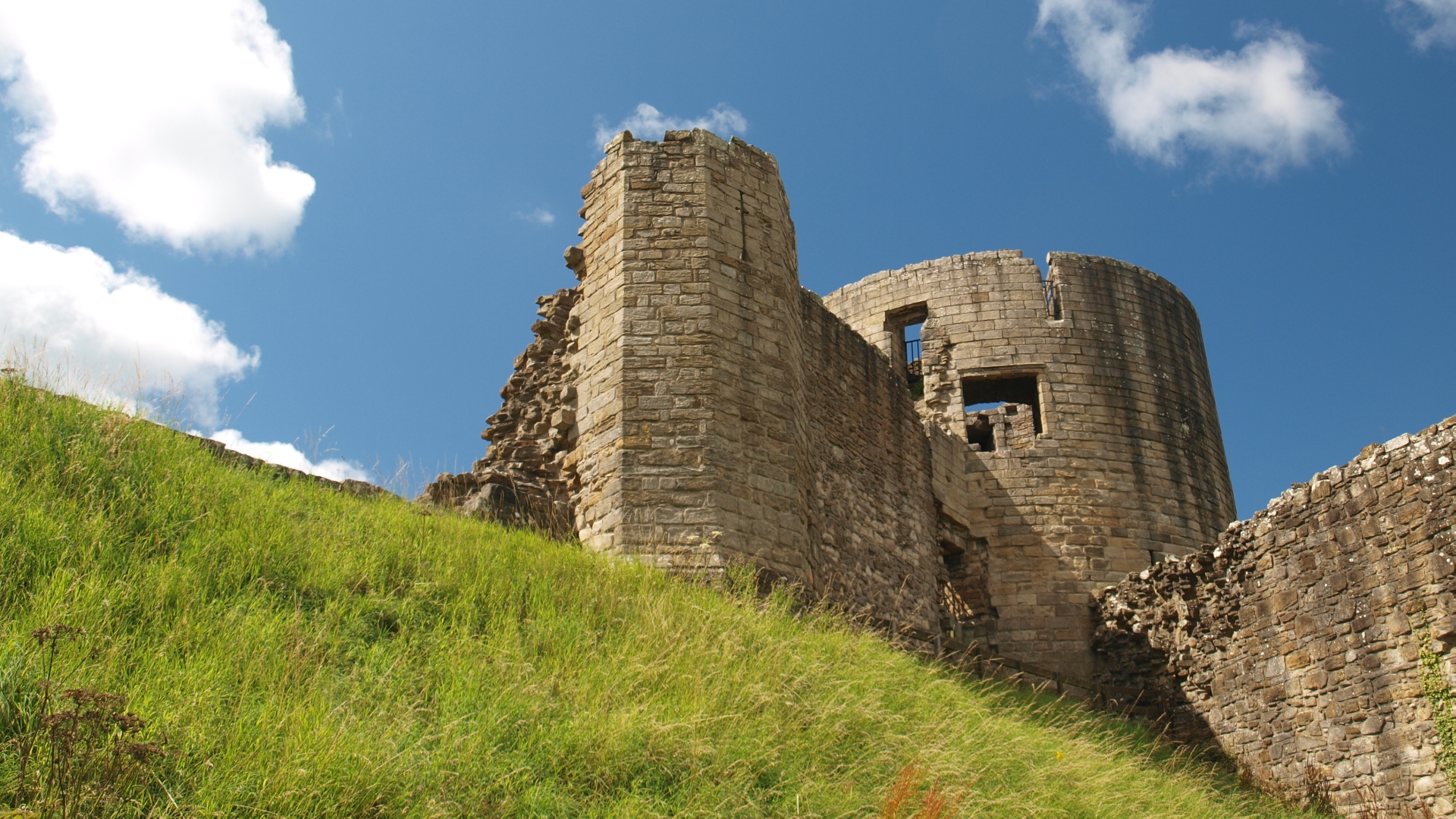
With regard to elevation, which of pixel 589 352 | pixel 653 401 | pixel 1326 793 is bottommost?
pixel 1326 793

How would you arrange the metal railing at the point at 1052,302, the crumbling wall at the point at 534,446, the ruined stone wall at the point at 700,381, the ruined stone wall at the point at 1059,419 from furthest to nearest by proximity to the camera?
1. the metal railing at the point at 1052,302
2. the ruined stone wall at the point at 1059,419
3. the crumbling wall at the point at 534,446
4. the ruined stone wall at the point at 700,381

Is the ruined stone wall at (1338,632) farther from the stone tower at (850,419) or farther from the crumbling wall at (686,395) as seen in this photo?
the crumbling wall at (686,395)

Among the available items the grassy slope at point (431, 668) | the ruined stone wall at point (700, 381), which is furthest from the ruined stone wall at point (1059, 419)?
the grassy slope at point (431, 668)

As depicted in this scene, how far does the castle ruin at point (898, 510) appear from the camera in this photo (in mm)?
8289

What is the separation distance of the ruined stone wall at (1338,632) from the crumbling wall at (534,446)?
6.20 m

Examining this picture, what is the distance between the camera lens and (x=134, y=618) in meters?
4.70

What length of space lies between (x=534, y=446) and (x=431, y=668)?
4.45 m

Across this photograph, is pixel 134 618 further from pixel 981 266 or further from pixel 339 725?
pixel 981 266

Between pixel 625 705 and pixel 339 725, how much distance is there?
4.36ft

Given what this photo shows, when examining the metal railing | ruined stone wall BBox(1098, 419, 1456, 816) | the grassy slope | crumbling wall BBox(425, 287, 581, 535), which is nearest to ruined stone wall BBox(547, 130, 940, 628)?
crumbling wall BBox(425, 287, 581, 535)

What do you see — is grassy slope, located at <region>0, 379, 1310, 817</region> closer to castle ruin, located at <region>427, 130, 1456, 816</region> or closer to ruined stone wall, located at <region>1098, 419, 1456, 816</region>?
castle ruin, located at <region>427, 130, 1456, 816</region>

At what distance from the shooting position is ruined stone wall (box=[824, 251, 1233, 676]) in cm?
1371

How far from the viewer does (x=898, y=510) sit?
12.1 meters

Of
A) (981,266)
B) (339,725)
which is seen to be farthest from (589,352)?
(981,266)
